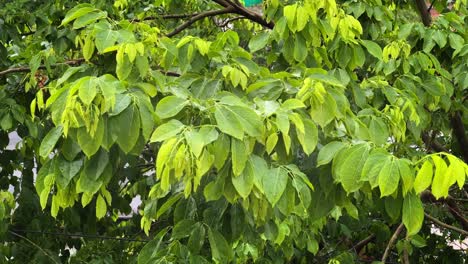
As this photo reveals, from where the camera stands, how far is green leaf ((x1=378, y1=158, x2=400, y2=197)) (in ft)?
5.69

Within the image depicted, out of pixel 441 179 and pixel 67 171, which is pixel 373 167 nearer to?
pixel 441 179

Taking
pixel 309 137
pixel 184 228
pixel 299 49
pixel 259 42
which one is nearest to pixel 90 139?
pixel 184 228

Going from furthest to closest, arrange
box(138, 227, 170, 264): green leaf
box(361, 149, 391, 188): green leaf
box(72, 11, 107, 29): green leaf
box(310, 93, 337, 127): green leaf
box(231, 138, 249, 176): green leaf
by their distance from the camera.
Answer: box(72, 11, 107, 29): green leaf
box(138, 227, 170, 264): green leaf
box(310, 93, 337, 127): green leaf
box(361, 149, 391, 188): green leaf
box(231, 138, 249, 176): green leaf

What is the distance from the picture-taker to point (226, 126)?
5.56 feet

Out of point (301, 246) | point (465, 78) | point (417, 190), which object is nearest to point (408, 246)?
point (301, 246)

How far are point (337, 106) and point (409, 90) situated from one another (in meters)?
1.33

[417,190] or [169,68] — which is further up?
[417,190]

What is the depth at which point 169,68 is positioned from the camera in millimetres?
2484

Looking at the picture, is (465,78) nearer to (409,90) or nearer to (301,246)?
(409,90)

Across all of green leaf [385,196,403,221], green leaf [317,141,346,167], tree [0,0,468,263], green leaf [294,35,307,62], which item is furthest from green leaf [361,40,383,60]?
green leaf [385,196,403,221]

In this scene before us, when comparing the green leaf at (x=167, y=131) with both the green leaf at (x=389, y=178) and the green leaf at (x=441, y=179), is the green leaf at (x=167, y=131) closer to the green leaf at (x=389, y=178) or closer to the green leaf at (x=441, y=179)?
the green leaf at (x=389, y=178)

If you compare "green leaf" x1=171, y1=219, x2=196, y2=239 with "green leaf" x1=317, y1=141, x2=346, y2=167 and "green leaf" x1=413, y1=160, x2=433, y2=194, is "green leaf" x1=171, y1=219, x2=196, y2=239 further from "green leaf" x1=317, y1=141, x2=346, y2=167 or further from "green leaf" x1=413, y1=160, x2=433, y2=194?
"green leaf" x1=413, y1=160, x2=433, y2=194

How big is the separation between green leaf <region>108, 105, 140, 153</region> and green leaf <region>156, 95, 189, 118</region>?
7 cm

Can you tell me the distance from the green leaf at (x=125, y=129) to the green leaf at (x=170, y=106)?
0.24ft
